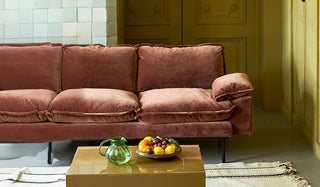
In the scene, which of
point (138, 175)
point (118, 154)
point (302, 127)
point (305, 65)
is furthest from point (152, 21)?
point (138, 175)

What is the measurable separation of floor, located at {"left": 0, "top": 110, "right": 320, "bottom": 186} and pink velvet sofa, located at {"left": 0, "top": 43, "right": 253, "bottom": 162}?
0.25 m

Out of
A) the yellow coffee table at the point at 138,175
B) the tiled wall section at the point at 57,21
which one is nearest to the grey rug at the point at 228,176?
the yellow coffee table at the point at 138,175

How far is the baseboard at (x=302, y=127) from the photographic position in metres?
4.07

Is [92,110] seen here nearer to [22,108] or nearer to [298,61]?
[22,108]

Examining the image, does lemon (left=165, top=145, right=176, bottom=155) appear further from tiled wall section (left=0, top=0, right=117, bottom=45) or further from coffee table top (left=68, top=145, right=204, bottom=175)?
tiled wall section (left=0, top=0, right=117, bottom=45)

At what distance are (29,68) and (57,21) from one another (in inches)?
31.2

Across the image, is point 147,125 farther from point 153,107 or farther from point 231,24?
point 231,24

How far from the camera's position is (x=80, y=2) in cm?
467

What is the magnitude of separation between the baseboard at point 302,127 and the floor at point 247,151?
4cm

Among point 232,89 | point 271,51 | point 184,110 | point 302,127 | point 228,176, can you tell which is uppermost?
point 271,51

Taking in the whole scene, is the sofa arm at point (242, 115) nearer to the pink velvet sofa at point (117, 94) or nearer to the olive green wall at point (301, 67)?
the pink velvet sofa at point (117, 94)

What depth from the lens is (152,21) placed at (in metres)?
5.64

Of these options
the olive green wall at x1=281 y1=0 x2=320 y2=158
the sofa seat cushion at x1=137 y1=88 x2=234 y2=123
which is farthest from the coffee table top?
the olive green wall at x1=281 y1=0 x2=320 y2=158

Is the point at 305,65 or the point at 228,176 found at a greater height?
the point at 305,65
